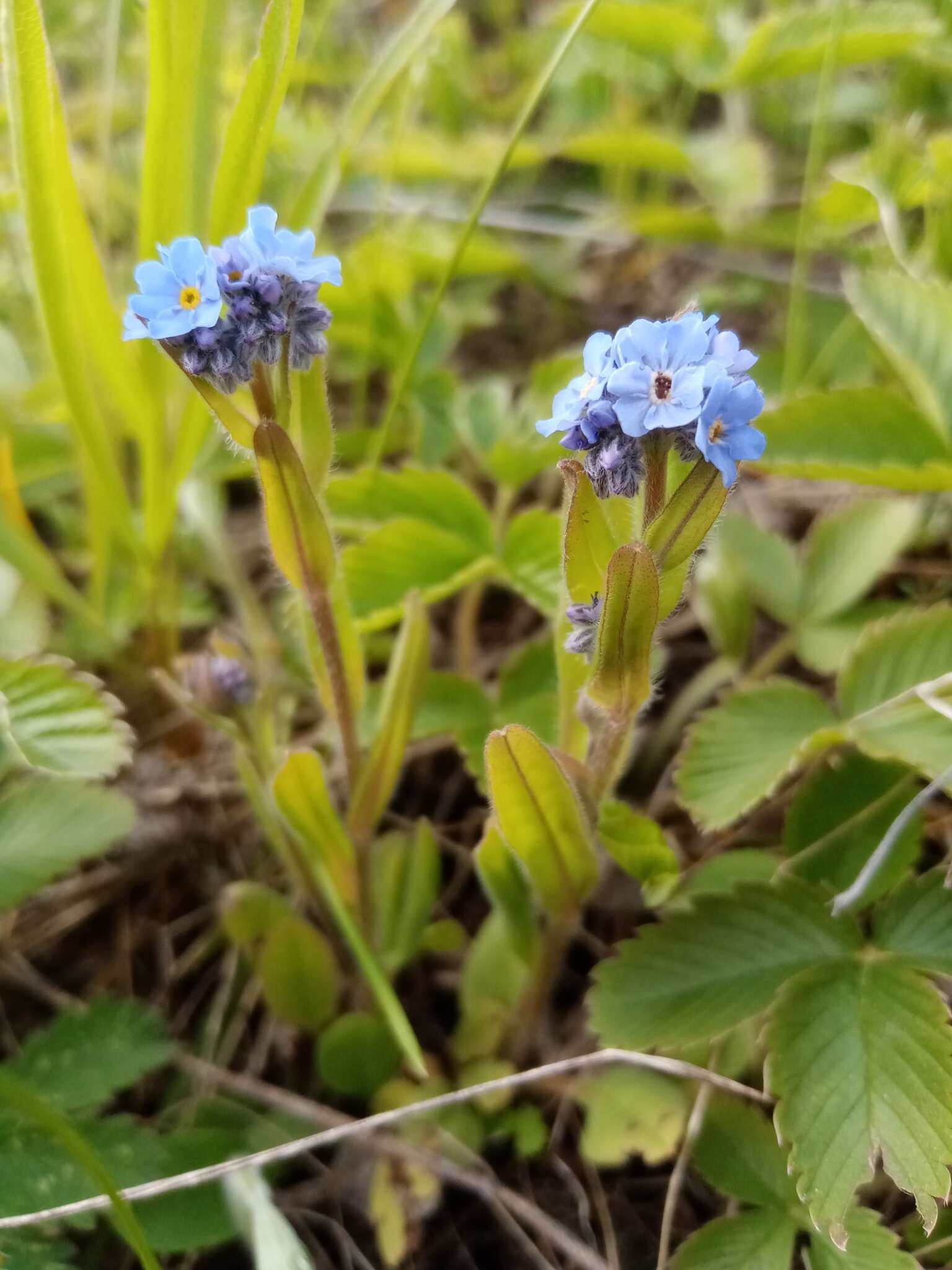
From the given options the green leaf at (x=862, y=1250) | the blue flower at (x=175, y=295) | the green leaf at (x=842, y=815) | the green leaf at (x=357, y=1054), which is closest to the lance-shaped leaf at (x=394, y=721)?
the green leaf at (x=357, y=1054)

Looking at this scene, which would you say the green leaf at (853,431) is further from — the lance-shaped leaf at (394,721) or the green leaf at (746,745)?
the lance-shaped leaf at (394,721)

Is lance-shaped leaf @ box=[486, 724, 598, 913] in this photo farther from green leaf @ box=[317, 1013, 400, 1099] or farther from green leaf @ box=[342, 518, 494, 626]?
green leaf @ box=[342, 518, 494, 626]

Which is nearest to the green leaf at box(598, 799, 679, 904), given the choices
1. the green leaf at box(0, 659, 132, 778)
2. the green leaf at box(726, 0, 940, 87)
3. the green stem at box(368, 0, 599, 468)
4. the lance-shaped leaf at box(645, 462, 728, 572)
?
the lance-shaped leaf at box(645, 462, 728, 572)

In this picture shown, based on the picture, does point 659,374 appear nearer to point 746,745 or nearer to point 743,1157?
point 746,745

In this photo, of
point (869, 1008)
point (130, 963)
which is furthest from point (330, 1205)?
point (869, 1008)

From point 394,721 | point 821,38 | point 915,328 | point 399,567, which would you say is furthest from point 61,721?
point 821,38

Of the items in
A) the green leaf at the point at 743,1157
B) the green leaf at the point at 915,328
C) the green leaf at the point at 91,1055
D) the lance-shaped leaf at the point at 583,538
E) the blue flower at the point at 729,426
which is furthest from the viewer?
the green leaf at the point at 915,328
